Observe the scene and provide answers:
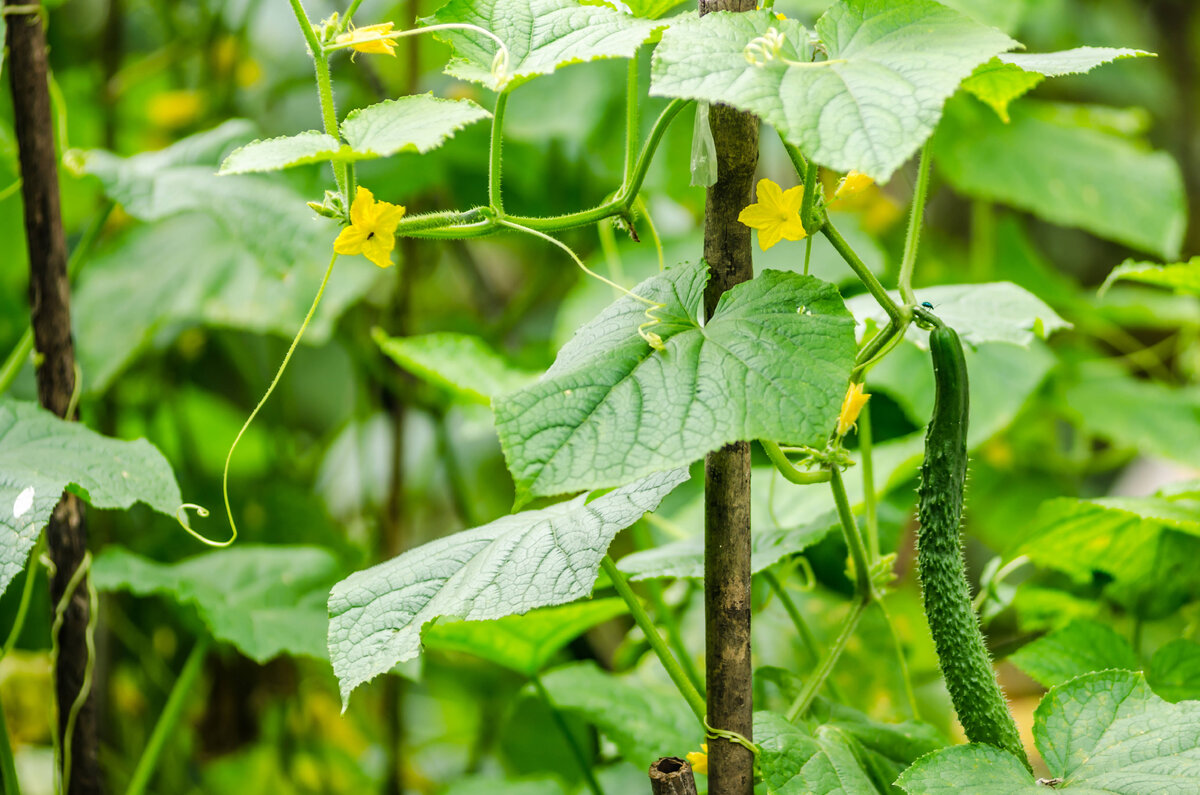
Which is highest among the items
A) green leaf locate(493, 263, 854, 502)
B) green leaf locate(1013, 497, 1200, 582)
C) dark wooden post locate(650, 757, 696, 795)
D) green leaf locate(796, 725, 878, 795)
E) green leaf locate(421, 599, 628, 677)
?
green leaf locate(493, 263, 854, 502)

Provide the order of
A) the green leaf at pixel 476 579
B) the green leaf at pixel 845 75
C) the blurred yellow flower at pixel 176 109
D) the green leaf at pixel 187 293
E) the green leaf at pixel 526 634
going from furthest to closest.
Answer: the blurred yellow flower at pixel 176 109 < the green leaf at pixel 187 293 < the green leaf at pixel 526 634 < the green leaf at pixel 476 579 < the green leaf at pixel 845 75

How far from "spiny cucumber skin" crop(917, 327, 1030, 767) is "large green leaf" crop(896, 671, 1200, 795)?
0.02 m

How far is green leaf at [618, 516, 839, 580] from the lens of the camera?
0.62 metres

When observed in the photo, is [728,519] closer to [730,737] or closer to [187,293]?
[730,737]

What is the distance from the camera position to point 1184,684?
70cm

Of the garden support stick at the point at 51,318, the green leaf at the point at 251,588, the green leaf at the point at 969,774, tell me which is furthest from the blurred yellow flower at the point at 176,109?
the green leaf at the point at 969,774

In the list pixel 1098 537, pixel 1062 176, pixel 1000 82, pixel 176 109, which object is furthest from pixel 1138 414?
pixel 176 109

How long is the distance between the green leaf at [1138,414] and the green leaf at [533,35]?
1139 millimetres

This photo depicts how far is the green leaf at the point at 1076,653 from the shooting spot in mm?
693

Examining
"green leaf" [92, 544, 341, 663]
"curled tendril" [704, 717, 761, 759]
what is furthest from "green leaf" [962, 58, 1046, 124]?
"green leaf" [92, 544, 341, 663]

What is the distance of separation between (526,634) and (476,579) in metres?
0.26

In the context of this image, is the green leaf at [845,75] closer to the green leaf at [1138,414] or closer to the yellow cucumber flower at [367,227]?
the yellow cucumber flower at [367,227]

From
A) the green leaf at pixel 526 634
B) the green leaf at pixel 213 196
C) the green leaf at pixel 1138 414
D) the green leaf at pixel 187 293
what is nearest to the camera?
the green leaf at pixel 526 634

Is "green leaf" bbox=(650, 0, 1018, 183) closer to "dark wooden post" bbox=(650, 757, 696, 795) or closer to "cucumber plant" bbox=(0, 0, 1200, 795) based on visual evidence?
"cucumber plant" bbox=(0, 0, 1200, 795)
